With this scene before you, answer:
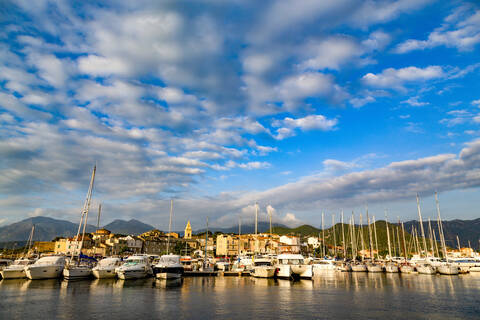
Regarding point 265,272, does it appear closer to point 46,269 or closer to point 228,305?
point 228,305

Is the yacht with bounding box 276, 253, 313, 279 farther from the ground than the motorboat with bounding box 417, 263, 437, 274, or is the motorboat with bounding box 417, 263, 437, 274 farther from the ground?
the yacht with bounding box 276, 253, 313, 279

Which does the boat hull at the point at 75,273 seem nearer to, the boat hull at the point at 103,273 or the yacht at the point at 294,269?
the boat hull at the point at 103,273

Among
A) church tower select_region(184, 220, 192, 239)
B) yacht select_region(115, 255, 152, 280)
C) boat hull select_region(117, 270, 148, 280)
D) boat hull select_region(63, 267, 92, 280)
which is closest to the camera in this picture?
boat hull select_region(63, 267, 92, 280)

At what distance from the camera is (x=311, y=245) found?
197000mm

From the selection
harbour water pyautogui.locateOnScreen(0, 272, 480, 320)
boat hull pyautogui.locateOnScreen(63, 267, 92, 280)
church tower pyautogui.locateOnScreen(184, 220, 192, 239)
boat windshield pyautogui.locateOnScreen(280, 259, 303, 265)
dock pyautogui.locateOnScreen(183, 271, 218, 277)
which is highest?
church tower pyautogui.locateOnScreen(184, 220, 192, 239)

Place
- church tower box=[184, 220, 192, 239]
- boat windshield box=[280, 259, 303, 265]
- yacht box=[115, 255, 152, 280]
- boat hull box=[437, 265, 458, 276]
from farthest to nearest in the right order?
1. church tower box=[184, 220, 192, 239]
2. boat hull box=[437, 265, 458, 276]
3. boat windshield box=[280, 259, 303, 265]
4. yacht box=[115, 255, 152, 280]

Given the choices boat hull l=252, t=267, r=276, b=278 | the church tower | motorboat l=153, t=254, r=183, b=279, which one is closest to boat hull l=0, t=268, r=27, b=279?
motorboat l=153, t=254, r=183, b=279

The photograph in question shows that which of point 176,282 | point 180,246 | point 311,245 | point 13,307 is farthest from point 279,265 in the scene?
point 311,245

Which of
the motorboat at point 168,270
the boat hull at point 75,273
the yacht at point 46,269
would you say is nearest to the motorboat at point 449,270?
the motorboat at point 168,270

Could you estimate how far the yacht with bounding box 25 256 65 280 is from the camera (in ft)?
150

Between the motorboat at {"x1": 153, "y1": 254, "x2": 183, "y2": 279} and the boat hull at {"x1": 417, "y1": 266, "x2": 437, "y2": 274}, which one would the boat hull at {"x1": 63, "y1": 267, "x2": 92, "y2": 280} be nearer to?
the motorboat at {"x1": 153, "y1": 254, "x2": 183, "y2": 279}

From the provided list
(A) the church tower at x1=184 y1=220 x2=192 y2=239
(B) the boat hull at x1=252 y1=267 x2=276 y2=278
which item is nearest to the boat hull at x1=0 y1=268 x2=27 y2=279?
(B) the boat hull at x1=252 y1=267 x2=276 y2=278

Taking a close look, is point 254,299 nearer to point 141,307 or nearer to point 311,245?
point 141,307

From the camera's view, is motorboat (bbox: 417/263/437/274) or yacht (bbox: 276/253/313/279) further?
motorboat (bbox: 417/263/437/274)
